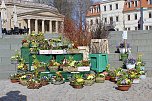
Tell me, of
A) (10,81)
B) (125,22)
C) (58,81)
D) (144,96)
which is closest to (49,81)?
(58,81)

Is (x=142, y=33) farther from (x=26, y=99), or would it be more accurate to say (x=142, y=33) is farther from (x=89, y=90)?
(x=26, y=99)

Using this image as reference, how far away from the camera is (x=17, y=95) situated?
8.21 metres

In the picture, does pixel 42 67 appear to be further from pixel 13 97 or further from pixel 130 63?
pixel 130 63

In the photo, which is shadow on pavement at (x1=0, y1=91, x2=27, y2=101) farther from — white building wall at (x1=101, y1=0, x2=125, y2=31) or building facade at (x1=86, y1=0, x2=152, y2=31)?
white building wall at (x1=101, y1=0, x2=125, y2=31)

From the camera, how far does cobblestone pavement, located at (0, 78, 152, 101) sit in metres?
7.75

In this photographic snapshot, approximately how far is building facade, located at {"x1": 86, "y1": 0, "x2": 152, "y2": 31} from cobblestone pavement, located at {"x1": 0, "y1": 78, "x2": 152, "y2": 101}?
46430 millimetres

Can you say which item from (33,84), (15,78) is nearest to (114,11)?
(15,78)

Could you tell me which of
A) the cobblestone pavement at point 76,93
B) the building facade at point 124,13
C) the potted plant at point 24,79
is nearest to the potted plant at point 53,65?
the cobblestone pavement at point 76,93

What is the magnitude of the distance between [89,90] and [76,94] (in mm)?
581

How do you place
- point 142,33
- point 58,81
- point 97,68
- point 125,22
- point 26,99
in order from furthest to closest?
point 125,22 < point 142,33 < point 97,68 < point 58,81 < point 26,99

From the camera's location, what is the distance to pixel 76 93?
328 inches

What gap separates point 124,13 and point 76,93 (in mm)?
54945

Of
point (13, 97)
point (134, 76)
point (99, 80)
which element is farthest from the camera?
point (99, 80)

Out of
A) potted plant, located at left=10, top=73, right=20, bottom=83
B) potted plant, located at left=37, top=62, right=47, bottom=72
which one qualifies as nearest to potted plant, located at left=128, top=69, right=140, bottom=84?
potted plant, located at left=37, top=62, right=47, bottom=72
